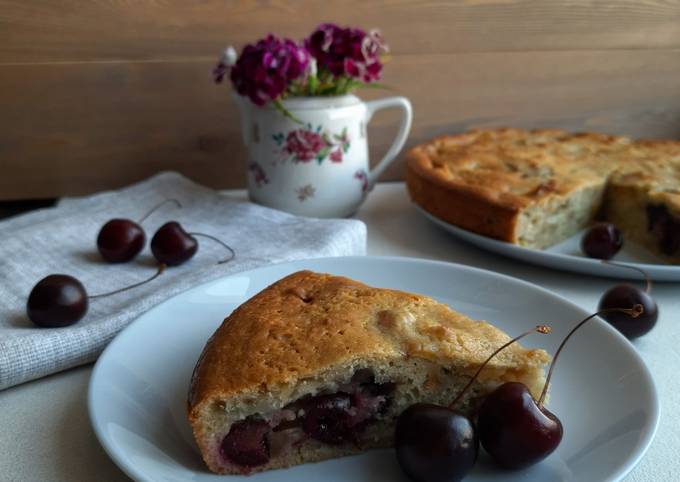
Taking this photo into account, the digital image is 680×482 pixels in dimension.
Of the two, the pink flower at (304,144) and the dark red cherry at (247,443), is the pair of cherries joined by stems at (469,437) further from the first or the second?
the pink flower at (304,144)

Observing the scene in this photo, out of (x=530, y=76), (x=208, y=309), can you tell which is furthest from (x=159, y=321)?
(x=530, y=76)

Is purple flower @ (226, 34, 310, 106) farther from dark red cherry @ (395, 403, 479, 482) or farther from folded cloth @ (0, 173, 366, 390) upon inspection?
dark red cherry @ (395, 403, 479, 482)

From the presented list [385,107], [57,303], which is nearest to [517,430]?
[57,303]

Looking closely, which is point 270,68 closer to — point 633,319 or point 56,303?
point 56,303

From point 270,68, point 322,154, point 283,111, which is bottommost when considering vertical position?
point 322,154

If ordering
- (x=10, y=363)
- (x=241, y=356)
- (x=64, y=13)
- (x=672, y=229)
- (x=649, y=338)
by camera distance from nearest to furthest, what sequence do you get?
1. (x=241, y=356)
2. (x=10, y=363)
3. (x=649, y=338)
4. (x=672, y=229)
5. (x=64, y=13)

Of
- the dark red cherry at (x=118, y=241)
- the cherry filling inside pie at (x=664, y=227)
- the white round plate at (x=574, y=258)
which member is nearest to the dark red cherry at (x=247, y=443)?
the dark red cherry at (x=118, y=241)

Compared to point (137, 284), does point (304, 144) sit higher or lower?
higher

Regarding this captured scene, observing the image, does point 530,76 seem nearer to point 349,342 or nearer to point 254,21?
point 254,21
